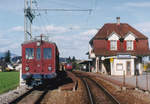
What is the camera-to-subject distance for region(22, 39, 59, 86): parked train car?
16109mm

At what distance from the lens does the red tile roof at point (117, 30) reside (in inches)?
1718

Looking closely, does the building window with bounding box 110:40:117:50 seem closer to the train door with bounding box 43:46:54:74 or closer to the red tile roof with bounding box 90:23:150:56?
the red tile roof with bounding box 90:23:150:56

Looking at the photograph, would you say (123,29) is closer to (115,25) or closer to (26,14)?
(115,25)

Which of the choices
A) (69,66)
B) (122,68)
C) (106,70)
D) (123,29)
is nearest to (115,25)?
(123,29)

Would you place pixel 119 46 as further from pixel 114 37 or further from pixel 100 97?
pixel 100 97

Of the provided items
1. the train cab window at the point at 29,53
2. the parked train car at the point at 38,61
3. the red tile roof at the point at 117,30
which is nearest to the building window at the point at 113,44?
the red tile roof at the point at 117,30

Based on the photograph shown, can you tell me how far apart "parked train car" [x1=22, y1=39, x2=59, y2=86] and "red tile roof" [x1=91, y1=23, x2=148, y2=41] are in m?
27.7

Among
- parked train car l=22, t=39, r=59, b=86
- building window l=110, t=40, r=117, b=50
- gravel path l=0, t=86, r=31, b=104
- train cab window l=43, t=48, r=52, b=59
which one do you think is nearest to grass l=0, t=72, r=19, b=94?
gravel path l=0, t=86, r=31, b=104

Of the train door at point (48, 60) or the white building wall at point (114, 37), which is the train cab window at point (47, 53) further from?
the white building wall at point (114, 37)

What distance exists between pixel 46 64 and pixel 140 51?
29074 mm

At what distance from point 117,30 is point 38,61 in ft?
99.8

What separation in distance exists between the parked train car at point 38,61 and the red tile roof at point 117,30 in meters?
27.7

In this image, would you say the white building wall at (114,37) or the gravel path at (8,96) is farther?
the white building wall at (114,37)

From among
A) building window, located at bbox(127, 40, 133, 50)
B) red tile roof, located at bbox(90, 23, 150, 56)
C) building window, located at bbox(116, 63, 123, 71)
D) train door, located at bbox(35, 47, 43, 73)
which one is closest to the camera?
train door, located at bbox(35, 47, 43, 73)
